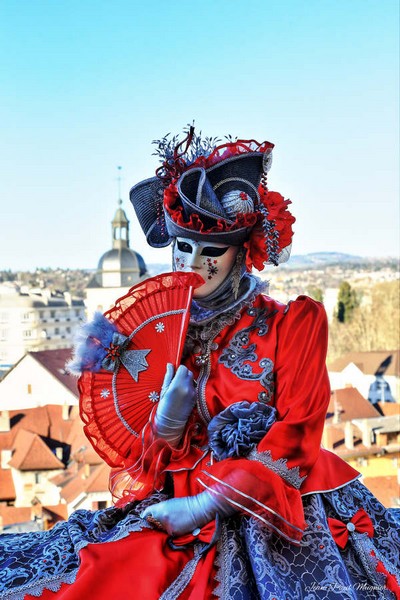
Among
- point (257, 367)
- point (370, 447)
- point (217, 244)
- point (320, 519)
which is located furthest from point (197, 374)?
point (370, 447)

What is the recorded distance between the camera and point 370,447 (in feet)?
52.2

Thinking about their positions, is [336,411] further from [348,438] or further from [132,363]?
[132,363]

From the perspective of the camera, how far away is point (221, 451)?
1.91m

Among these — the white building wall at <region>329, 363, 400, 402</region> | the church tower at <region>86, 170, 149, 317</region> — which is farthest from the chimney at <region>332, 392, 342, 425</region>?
the church tower at <region>86, 170, 149, 317</region>

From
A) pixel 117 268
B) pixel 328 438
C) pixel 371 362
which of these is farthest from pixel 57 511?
pixel 117 268

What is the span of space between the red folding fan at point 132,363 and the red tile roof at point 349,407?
16.5 metres

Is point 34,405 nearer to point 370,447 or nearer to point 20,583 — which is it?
point 370,447

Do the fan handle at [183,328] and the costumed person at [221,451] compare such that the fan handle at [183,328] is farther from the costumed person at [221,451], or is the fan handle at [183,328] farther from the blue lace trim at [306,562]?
the blue lace trim at [306,562]

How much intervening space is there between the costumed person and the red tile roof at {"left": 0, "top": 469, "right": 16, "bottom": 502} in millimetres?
14954

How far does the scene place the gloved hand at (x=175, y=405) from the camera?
1912 mm

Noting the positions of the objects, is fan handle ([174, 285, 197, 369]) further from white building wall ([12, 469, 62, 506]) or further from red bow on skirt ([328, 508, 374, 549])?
white building wall ([12, 469, 62, 506])

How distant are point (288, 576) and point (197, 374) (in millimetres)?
577

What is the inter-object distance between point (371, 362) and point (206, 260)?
25.0 metres

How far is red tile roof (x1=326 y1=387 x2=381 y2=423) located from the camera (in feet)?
61.6
